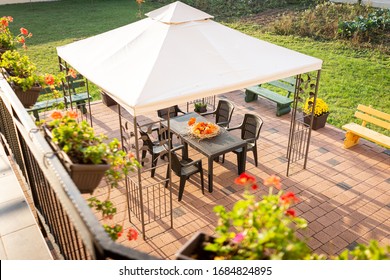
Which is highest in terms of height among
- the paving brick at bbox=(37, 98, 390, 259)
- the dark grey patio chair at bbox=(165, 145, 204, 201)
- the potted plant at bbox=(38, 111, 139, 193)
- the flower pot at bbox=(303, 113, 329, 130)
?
the potted plant at bbox=(38, 111, 139, 193)

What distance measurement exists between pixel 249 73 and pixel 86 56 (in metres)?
2.44

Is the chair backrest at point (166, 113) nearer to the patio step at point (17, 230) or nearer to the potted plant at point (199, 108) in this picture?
the potted plant at point (199, 108)

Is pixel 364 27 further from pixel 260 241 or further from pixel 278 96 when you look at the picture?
pixel 260 241

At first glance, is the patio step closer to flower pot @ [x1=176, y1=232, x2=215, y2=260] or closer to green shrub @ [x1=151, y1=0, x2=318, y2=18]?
flower pot @ [x1=176, y1=232, x2=215, y2=260]

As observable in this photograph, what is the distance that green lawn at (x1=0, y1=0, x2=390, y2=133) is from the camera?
9.93 metres

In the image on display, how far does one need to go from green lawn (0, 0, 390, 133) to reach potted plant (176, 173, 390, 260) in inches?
282

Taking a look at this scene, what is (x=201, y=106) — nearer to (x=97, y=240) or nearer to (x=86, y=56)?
(x=86, y=56)

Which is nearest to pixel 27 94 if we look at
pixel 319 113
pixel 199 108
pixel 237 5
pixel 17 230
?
pixel 17 230

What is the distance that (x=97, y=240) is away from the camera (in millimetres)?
1674

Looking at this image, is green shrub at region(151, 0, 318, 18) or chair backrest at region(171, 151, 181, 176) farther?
green shrub at region(151, 0, 318, 18)

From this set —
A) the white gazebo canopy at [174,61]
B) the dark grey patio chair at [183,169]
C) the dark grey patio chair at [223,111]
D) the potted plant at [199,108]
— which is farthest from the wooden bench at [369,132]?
the dark grey patio chair at [183,169]

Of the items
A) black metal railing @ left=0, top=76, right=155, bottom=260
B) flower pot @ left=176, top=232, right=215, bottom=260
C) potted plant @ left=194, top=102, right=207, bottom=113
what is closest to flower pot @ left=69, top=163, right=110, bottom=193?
black metal railing @ left=0, top=76, right=155, bottom=260

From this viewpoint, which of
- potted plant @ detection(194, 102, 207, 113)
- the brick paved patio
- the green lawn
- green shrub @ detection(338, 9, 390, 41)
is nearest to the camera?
the brick paved patio

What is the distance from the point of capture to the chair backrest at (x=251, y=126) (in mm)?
6797
